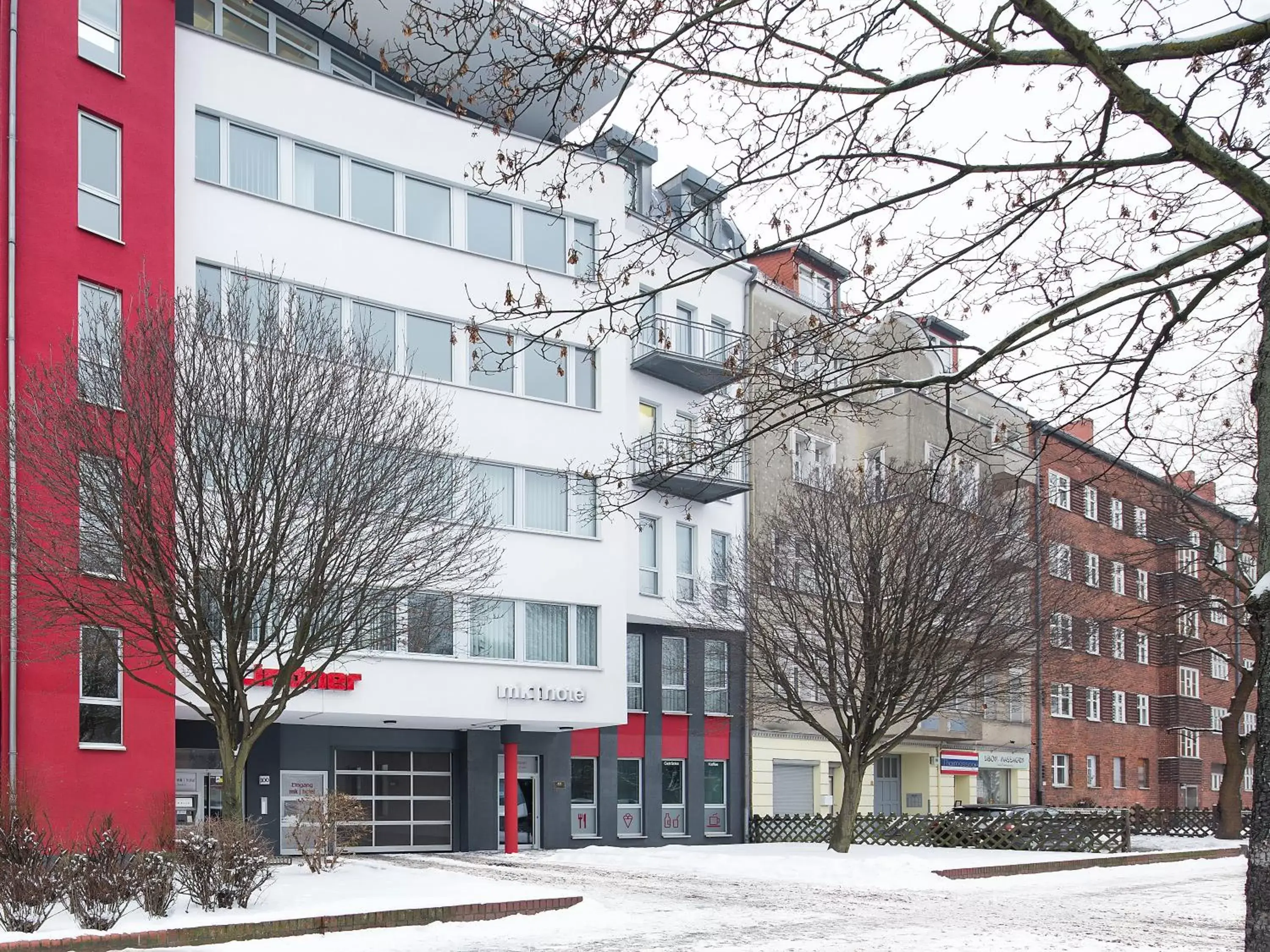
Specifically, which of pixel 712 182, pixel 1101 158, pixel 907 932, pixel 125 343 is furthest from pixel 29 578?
pixel 1101 158

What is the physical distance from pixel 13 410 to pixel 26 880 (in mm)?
7442

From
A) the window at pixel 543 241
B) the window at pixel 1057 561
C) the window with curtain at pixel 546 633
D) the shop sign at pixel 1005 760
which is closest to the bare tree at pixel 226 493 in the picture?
the window with curtain at pixel 546 633

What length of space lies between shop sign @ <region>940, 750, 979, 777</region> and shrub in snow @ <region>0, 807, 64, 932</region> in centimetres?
3390

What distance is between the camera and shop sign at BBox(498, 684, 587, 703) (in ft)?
98.4

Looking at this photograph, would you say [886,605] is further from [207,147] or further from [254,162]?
[207,147]

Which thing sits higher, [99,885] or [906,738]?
[99,885]

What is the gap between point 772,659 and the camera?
103ft

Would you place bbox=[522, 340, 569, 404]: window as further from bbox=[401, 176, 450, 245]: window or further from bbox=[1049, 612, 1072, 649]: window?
bbox=[1049, 612, 1072, 649]: window

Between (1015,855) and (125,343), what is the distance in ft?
66.2

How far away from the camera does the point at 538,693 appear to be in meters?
30.5

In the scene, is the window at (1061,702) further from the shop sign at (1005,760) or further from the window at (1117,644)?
the window at (1117,644)

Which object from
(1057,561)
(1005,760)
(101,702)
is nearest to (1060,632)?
(1057,561)

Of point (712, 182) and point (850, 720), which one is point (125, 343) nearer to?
point (712, 182)

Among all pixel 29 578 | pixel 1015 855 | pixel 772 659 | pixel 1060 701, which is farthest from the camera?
pixel 1060 701
